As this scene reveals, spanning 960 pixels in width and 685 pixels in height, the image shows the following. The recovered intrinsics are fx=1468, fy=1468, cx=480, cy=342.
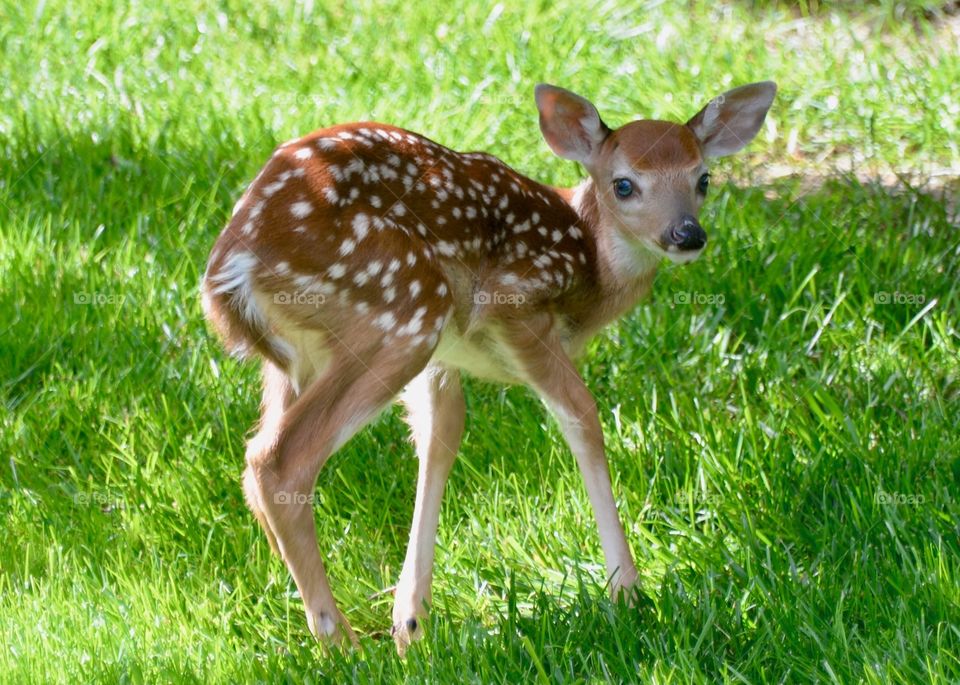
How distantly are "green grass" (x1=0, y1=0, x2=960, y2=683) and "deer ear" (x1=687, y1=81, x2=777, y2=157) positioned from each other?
2.33 feet

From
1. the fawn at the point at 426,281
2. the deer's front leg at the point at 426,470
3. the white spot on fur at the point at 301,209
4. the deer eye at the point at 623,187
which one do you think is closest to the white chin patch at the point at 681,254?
the fawn at the point at 426,281

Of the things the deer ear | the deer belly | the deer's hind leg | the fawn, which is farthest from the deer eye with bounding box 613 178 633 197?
the deer's hind leg

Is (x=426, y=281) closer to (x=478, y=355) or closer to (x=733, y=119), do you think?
(x=478, y=355)

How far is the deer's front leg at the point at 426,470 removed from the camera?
4480 millimetres

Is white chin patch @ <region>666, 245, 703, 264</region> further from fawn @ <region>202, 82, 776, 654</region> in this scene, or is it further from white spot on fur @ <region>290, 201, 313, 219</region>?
→ white spot on fur @ <region>290, 201, 313, 219</region>

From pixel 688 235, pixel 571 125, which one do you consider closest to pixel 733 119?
pixel 571 125

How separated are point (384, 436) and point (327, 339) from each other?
1172 millimetres

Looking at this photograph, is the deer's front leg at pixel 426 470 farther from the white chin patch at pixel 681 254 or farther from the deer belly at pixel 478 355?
the white chin patch at pixel 681 254

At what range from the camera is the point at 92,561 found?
457 cm

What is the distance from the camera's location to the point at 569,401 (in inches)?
177

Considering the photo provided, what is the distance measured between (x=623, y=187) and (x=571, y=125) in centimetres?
36

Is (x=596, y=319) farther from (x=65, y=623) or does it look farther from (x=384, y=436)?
(x=65, y=623)

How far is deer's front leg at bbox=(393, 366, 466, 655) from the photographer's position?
4480 millimetres

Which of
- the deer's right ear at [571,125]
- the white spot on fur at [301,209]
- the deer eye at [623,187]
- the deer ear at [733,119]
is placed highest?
the deer ear at [733,119]
